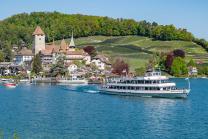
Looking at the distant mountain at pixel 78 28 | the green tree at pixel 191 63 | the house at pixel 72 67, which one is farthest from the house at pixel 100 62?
the distant mountain at pixel 78 28

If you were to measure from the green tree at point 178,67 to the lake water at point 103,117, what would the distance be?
2327 inches

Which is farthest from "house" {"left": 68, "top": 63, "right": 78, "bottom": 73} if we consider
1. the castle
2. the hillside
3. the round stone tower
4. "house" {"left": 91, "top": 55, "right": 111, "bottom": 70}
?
the hillside

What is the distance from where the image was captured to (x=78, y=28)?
15938cm

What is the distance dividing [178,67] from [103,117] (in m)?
79.9

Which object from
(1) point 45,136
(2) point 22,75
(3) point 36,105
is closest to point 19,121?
(1) point 45,136

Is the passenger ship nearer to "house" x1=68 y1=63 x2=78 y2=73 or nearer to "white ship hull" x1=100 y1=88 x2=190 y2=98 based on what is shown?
"white ship hull" x1=100 y1=88 x2=190 y2=98

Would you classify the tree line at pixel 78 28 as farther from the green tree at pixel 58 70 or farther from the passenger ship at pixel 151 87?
the passenger ship at pixel 151 87

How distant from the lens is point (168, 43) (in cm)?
14862

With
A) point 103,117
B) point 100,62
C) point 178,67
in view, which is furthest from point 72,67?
point 103,117

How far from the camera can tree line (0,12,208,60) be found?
149 m

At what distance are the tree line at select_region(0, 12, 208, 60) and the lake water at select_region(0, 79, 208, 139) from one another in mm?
80257

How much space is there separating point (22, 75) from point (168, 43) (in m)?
51.7

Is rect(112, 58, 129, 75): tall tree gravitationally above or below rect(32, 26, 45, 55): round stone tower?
below

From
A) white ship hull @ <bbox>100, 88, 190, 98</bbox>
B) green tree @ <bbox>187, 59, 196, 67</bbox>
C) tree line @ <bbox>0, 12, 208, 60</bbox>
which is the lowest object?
white ship hull @ <bbox>100, 88, 190, 98</bbox>
